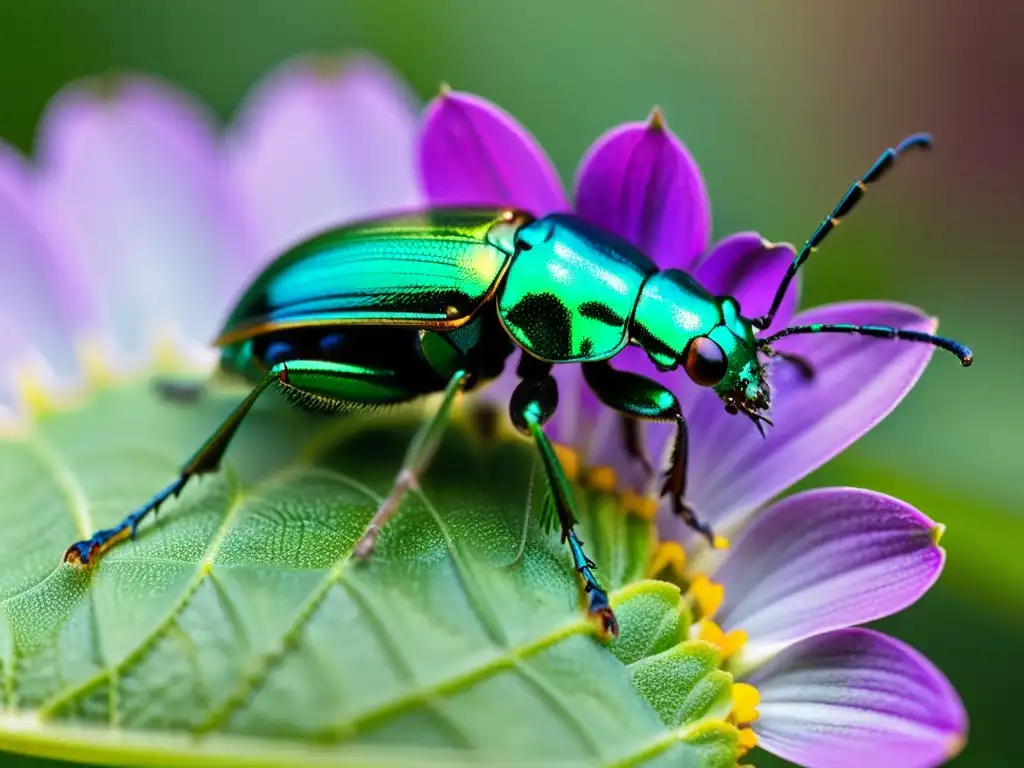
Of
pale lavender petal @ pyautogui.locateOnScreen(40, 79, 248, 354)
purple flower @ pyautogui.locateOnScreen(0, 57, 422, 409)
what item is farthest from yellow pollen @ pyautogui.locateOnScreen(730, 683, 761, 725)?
pale lavender petal @ pyautogui.locateOnScreen(40, 79, 248, 354)

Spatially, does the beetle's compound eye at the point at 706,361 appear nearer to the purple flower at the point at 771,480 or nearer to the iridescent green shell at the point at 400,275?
the purple flower at the point at 771,480

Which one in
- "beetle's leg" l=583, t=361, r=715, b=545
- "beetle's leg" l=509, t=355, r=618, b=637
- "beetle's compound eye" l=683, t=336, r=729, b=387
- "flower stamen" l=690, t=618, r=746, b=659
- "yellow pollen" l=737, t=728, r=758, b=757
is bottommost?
"yellow pollen" l=737, t=728, r=758, b=757

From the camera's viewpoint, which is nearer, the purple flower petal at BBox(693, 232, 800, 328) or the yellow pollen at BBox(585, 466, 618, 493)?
the purple flower petal at BBox(693, 232, 800, 328)

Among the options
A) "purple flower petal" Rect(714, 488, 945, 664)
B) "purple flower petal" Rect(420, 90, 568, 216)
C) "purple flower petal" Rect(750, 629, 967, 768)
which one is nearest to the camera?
"purple flower petal" Rect(750, 629, 967, 768)

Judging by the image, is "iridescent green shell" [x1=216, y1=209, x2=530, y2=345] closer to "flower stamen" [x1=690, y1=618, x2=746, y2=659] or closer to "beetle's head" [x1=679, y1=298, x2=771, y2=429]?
"beetle's head" [x1=679, y1=298, x2=771, y2=429]

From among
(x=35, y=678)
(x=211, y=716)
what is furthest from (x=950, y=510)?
(x=35, y=678)

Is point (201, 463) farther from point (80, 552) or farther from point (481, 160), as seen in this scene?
point (481, 160)

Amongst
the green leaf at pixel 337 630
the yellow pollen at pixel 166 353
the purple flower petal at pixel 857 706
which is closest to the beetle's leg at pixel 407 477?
the green leaf at pixel 337 630
